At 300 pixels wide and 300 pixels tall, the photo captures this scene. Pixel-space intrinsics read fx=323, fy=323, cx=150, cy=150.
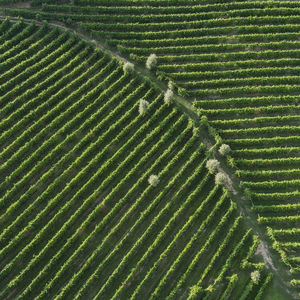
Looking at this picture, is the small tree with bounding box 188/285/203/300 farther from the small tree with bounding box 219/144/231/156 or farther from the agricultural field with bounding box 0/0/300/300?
the small tree with bounding box 219/144/231/156

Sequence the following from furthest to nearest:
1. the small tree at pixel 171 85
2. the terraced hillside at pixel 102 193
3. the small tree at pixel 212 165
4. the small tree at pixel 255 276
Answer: the small tree at pixel 171 85, the small tree at pixel 212 165, the terraced hillside at pixel 102 193, the small tree at pixel 255 276

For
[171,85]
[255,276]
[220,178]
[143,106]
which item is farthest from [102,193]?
[255,276]

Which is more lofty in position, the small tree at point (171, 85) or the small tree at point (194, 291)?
the small tree at point (171, 85)

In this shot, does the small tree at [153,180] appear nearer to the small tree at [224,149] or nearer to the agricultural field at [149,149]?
the agricultural field at [149,149]

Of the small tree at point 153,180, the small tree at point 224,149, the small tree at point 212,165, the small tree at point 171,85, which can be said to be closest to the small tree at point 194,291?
the small tree at point 153,180

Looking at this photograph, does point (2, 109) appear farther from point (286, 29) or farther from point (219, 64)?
point (286, 29)

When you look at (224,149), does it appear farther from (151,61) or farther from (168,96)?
(151,61)
